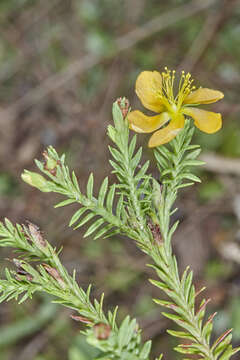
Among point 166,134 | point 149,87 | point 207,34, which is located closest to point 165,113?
point 149,87

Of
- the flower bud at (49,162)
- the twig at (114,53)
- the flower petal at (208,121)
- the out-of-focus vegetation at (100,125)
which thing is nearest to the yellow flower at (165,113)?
the flower petal at (208,121)

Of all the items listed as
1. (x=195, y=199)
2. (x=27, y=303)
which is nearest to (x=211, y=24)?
(x=195, y=199)

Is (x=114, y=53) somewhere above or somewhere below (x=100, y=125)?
above

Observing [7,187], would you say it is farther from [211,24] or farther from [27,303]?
[211,24]

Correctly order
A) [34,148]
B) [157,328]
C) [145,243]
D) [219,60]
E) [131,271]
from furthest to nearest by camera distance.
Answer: [34,148]
[219,60]
[131,271]
[157,328]
[145,243]

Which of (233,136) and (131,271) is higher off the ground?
(233,136)

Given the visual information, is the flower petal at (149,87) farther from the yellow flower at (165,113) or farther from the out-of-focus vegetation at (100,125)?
the out-of-focus vegetation at (100,125)

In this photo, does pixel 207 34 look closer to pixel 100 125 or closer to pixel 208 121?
pixel 100 125
